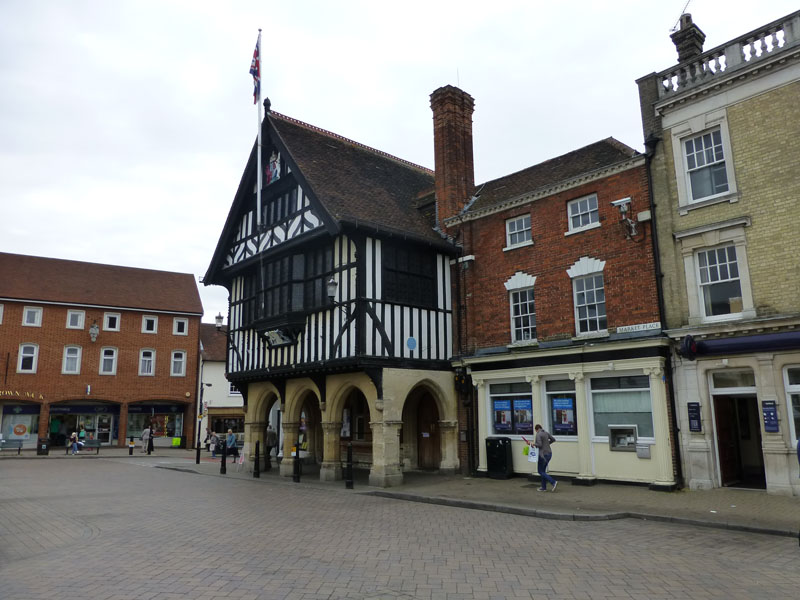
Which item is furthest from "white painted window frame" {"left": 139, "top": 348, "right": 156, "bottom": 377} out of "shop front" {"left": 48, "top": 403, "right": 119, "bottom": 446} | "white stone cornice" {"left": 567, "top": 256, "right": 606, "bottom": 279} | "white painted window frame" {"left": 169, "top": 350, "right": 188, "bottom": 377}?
"white stone cornice" {"left": 567, "top": 256, "right": 606, "bottom": 279}

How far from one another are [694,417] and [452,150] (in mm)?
10967

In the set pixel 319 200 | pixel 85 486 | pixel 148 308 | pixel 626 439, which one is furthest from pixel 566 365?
pixel 148 308

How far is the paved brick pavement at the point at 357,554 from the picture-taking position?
6.31 m

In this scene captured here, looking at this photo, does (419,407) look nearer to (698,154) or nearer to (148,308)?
(698,154)

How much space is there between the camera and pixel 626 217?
14336mm

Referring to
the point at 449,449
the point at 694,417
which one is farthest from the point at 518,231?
the point at 694,417

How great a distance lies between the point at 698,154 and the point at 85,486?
18.0 metres

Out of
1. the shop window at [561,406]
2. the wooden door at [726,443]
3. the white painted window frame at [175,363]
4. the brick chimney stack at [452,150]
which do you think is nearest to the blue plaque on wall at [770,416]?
the wooden door at [726,443]

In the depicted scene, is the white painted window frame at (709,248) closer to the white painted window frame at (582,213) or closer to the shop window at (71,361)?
the white painted window frame at (582,213)

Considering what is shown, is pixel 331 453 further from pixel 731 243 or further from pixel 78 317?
pixel 78 317

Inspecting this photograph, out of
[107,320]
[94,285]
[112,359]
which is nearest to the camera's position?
[112,359]

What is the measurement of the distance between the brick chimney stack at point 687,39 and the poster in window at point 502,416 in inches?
398

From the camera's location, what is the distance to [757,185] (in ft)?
41.4

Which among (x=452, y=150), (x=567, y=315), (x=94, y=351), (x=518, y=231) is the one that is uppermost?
(x=452, y=150)
